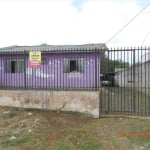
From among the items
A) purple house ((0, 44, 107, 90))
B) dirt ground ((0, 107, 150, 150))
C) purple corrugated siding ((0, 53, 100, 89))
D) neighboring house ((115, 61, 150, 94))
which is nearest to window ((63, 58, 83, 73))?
purple house ((0, 44, 107, 90))

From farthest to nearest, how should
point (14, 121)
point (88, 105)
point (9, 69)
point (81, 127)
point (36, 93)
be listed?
1. point (9, 69)
2. point (36, 93)
3. point (88, 105)
4. point (14, 121)
5. point (81, 127)

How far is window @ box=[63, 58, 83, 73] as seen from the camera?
14.4 m

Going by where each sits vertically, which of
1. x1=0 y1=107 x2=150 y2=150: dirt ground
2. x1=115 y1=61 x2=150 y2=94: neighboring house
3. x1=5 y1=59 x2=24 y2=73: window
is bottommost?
x1=0 y1=107 x2=150 y2=150: dirt ground

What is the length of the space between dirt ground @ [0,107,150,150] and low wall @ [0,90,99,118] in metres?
0.31

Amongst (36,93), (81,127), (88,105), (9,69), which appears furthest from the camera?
(9,69)

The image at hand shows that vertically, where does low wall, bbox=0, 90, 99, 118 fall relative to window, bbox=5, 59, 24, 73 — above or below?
below

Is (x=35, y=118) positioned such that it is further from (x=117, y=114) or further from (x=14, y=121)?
(x=117, y=114)

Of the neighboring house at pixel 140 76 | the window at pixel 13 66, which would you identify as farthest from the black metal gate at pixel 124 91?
the window at pixel 13 66

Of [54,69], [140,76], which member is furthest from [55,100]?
[140,76]

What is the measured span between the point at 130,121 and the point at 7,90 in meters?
5.18

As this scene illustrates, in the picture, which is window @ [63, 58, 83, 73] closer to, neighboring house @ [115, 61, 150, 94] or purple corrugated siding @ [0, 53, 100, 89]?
purple corrugated siding @ [0, 53, 100, 89]

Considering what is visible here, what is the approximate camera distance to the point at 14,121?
8.18 metres

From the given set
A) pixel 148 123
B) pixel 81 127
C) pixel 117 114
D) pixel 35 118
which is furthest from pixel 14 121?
pixel 148 123

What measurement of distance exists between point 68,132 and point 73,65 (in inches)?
307
